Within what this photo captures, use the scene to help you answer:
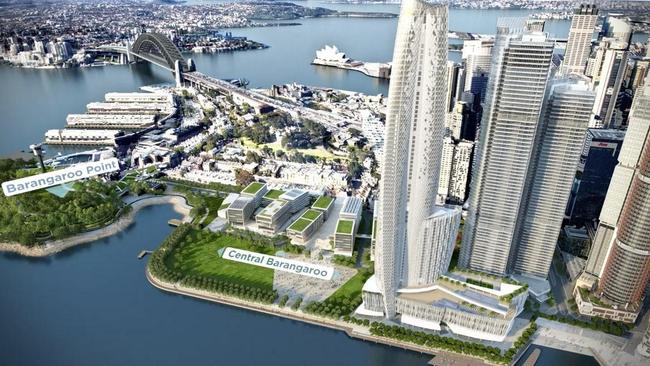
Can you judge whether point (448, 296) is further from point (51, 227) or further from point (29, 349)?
point (51, 227)

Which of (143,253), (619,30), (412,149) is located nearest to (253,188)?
(143,253)

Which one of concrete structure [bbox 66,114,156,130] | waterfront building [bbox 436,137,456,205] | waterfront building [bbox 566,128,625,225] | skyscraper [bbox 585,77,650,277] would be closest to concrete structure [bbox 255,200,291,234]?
waterfront building [bbox 436,137,456,205]

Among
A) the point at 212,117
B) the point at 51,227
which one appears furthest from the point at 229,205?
the point at 212,117

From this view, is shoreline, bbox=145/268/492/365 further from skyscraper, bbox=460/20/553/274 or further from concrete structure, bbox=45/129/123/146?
concrete structure, bbox=45/129/123/146

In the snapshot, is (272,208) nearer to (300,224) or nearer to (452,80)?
(300,224)

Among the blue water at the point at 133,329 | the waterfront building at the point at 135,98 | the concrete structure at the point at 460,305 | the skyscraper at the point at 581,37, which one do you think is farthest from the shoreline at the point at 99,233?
the skyscraper at the point at 581,37

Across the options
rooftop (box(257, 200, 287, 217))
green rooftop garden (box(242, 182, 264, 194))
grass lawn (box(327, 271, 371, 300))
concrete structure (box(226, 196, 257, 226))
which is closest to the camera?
grass lawn (box(327, 271, 371, 300))
